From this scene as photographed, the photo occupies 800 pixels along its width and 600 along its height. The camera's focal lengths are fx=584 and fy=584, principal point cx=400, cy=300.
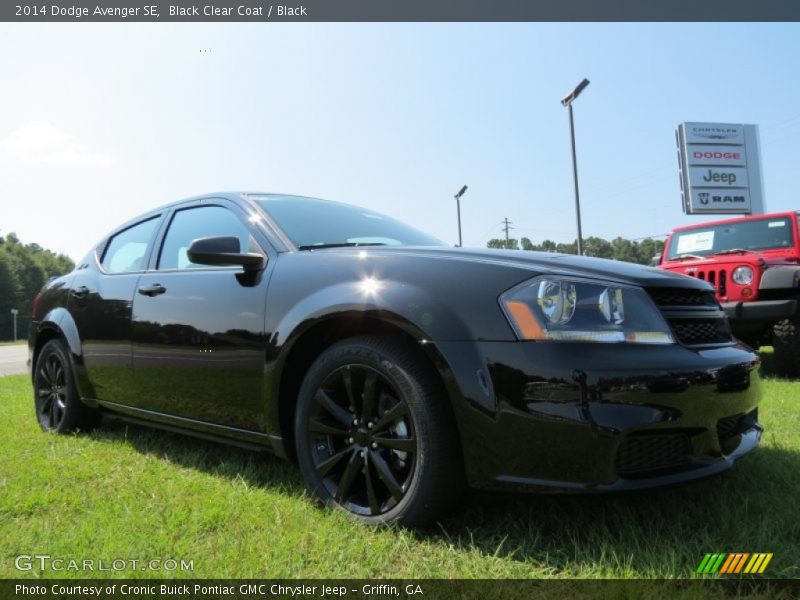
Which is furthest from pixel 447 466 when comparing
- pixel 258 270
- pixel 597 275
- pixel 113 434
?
pixel 113 434

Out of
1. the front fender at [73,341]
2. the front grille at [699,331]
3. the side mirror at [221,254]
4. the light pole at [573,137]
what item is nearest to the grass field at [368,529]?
the front grille at [699,331]

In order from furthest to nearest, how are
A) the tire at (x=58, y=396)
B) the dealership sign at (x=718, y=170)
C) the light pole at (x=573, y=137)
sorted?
the dealership sign at (x=718, y=170), the light pole at (x=573, y=137), the tire at (x=58, y=396)

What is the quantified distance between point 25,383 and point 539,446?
8.21 metres

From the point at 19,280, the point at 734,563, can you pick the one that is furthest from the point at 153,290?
the point at 19,280

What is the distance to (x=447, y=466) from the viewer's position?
1.96 meters

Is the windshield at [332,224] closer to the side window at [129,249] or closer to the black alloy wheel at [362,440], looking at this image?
the black alloy wheel at [362,440]

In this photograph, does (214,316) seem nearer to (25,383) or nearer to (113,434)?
(113,434)

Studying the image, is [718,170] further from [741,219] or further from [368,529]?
[368,529]

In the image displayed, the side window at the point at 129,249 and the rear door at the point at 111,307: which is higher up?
the side window at the point at 129,249

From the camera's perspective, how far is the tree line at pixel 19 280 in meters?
63.8

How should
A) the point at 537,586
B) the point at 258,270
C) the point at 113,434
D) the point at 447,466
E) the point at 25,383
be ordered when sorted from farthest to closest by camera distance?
1. the point at 25,383
2. the point at 113,434
3. the point at 258,270
4. the point at 447,466
5. the point at 537,586

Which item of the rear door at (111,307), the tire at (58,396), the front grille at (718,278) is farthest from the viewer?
the front grille at (718,278)

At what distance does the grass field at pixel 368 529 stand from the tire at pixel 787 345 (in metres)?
3.01

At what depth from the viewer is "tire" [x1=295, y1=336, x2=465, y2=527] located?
1979 millimetres
